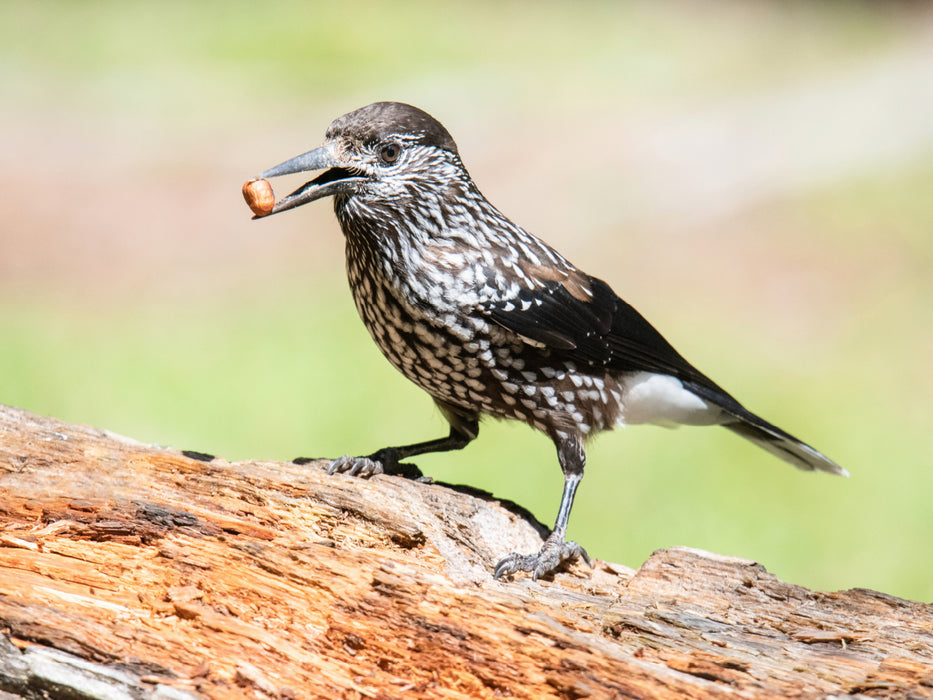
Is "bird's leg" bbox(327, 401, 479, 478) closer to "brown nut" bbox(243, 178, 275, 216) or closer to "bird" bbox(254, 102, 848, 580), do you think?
"bird" bbox(254, 102, 848, 580)

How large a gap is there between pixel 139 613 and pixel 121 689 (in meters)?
0.29

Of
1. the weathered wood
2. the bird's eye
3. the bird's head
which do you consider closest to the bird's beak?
the bird's head

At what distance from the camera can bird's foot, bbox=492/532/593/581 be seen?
4.02 meters

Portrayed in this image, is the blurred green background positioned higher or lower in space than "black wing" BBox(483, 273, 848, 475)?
higher

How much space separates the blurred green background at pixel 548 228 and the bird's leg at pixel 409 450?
22 centimetres

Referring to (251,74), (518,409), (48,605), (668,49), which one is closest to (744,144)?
(668,49)

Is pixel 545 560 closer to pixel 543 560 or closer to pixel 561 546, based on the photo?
pixel 543 560

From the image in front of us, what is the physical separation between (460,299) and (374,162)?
2.29 ft

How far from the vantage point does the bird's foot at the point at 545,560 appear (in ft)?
13.2

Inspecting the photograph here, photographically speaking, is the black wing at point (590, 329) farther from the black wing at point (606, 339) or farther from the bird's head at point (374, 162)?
the bird's head at point (374, 162)

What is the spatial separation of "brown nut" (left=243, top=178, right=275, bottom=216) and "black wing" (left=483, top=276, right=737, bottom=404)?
0.99 meters

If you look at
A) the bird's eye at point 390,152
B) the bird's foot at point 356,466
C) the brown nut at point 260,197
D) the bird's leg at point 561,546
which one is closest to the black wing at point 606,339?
the bird's leg at point 561,546

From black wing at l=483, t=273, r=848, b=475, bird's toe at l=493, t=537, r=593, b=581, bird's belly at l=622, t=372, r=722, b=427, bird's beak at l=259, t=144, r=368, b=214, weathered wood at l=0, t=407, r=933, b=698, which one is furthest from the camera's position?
bird's belly at l=622, t=372, r=722, b=427

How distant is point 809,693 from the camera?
3.06 meters
